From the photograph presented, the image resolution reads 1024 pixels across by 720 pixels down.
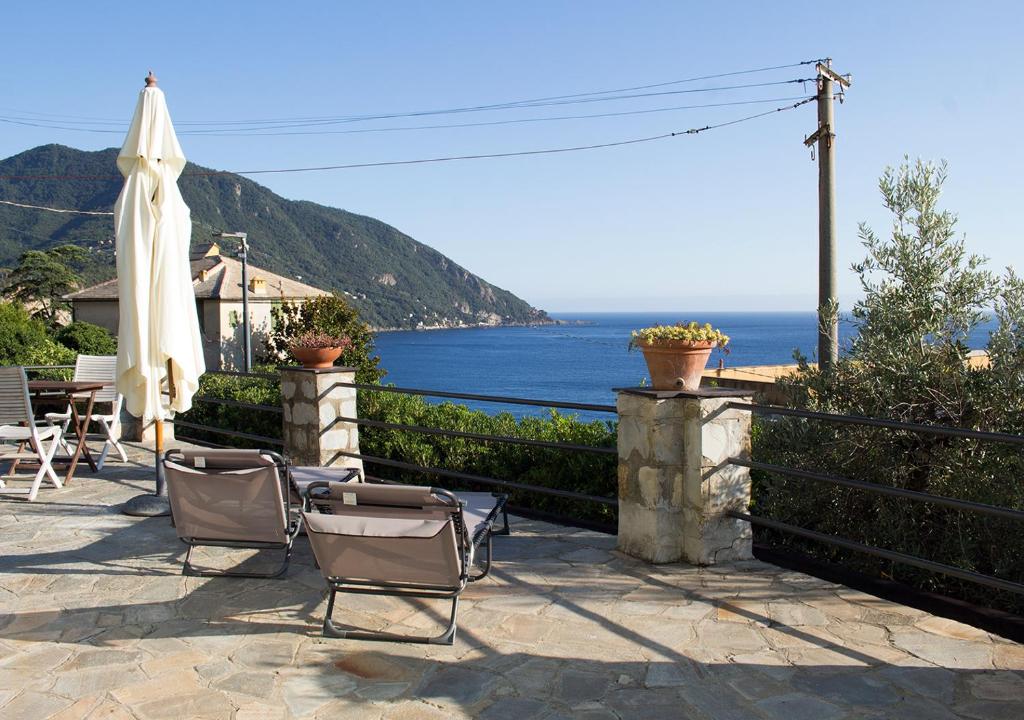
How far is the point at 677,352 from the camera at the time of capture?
4508 millimetres

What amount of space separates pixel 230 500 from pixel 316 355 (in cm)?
245

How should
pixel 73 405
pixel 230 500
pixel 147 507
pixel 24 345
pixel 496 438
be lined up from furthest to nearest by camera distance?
pixel 24 345
pixel 73 405
pixel 147 507
pixel 496 438
pixel 230 500

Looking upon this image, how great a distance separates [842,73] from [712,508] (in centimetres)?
1068

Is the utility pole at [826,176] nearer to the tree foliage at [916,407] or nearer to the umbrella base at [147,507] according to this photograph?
the tree foliage at [916,407]

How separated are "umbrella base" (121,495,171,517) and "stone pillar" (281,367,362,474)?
117cm

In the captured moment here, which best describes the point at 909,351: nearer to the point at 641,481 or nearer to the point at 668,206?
the point at 641,481

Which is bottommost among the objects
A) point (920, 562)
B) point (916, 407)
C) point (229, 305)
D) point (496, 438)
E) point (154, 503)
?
point (154, 503)

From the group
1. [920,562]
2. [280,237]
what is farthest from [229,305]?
[280,237]

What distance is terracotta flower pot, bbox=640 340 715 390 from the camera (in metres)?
4.51

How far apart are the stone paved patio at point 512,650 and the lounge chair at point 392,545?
203 mm

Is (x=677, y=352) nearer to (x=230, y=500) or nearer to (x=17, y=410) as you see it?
(x=230, y=500)

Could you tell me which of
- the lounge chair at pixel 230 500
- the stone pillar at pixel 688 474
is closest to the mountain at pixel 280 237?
the lounge chair at pixel 230 500

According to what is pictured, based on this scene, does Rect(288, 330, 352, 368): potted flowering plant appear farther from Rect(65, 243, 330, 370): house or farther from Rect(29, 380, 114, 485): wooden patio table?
Rect(65, 243, 330, 370): house

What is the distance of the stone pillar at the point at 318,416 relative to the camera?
21.5 ft
